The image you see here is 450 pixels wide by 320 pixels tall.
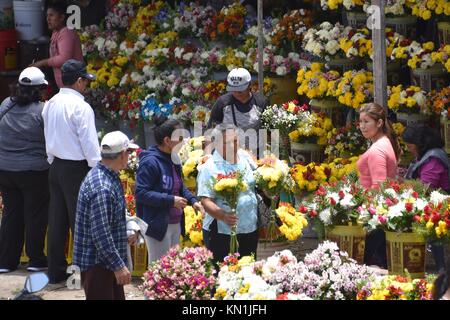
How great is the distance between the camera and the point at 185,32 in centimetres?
1289

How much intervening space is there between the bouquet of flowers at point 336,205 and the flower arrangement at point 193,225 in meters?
0.85

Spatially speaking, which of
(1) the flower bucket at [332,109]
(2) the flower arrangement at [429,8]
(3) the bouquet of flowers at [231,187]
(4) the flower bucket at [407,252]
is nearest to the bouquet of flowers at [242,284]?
(3) the bouquet of flowers at [231,187]

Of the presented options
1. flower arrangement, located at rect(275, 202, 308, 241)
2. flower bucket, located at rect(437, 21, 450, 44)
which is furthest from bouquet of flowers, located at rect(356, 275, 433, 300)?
flower bucket, located at rect(437, 21, 450, 44)

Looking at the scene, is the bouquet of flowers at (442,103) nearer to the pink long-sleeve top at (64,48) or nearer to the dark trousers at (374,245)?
the dark trousers at (374,245)

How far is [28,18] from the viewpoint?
13.6 m

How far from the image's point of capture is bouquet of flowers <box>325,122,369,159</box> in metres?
10.6

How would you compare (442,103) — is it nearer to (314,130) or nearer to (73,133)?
(314,130)

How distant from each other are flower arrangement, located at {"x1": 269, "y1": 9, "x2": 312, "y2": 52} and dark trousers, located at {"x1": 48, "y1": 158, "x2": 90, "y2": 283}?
347 cm

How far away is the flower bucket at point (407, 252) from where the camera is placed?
8.16 m

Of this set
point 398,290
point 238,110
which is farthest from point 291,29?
point 398,290

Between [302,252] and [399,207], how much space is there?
79.5 inches

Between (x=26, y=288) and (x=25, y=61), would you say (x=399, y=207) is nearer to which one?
(x=26, y=288)

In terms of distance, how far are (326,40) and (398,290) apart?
178 inches
